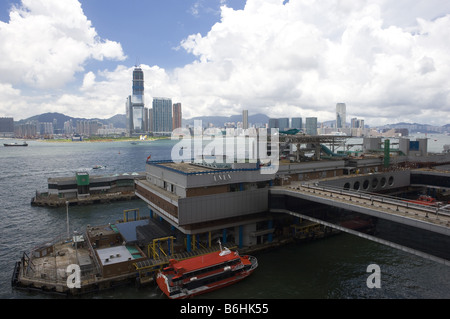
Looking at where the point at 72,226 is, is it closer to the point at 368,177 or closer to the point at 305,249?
the point at 305,249

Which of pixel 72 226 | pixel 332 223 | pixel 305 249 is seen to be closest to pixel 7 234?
pixel 72 226

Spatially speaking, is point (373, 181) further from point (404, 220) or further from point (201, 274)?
point (201, 274)

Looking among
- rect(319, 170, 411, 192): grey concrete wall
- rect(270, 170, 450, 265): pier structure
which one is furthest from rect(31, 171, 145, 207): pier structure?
rect(319, 170, 411, 192): grey concrete wall

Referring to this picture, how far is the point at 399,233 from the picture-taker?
25.3 m

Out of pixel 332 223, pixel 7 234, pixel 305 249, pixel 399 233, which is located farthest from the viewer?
pixel 7 234

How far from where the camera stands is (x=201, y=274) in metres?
28.6

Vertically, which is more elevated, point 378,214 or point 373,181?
point 378,214

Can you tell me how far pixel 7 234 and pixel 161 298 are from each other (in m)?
33.5

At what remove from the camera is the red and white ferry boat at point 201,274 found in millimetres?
27266

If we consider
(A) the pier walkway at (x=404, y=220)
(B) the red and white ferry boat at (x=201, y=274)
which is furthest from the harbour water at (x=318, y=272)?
(A) the pier walkway at (x=404, y=220)

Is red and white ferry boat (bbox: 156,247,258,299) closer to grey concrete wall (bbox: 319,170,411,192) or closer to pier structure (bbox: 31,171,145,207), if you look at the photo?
grey concrete wall (bbox: 319,170,411,192)

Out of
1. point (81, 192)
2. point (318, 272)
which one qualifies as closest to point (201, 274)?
point (318, 272)

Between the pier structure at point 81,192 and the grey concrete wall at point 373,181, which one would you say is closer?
A: the grey concrete wall at point 373,181

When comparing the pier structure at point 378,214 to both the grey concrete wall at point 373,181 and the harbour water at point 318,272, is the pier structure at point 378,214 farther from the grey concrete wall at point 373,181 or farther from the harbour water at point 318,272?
the harbour water at point 318,272
